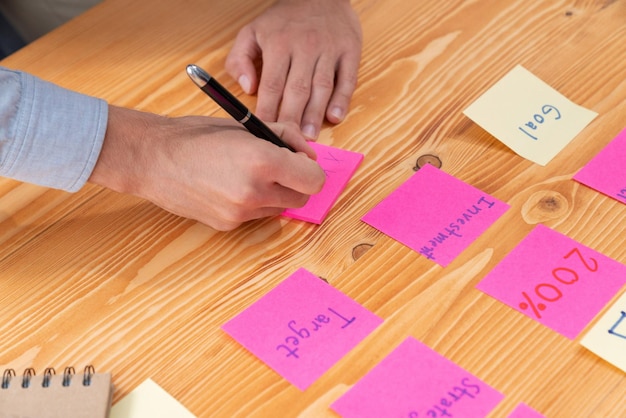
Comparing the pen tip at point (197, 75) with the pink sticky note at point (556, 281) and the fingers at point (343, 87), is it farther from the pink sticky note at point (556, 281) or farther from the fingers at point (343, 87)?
the pink sticky note at point (556, 281)

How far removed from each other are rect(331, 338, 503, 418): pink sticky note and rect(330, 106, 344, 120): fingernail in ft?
1.34

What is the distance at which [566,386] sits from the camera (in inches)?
29.1

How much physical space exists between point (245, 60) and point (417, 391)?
611mm

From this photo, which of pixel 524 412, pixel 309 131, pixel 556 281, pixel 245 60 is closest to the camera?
pixel 524 412

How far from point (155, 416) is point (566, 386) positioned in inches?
15.1

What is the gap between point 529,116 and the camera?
105 cm

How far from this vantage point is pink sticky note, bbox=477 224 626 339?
0.80 meters

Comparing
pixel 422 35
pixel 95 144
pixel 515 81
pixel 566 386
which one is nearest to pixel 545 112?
pixel 515 81

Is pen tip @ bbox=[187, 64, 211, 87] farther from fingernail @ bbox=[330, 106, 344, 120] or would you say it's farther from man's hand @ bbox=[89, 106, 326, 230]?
fingernail @ bbox=[330, 106, 344, 120]

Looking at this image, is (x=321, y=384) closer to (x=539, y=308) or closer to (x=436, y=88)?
(x=539, y=308)

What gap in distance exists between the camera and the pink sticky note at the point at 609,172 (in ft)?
3.08

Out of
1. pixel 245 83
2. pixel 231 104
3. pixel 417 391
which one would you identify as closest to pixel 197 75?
pixel 231 104

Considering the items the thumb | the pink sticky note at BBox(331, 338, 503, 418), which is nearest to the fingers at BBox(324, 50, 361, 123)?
the thumb

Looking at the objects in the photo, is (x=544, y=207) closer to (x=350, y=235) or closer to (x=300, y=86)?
(x=350, y=235)
